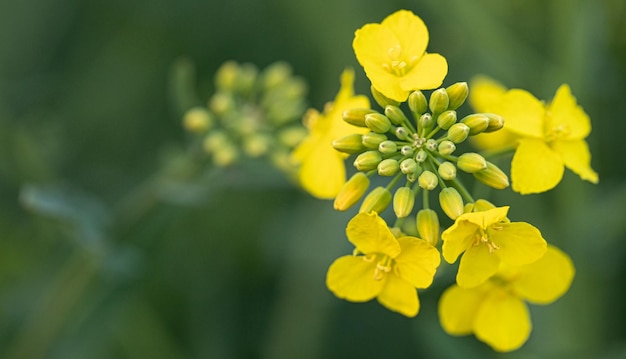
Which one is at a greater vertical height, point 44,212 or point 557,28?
point 557,28

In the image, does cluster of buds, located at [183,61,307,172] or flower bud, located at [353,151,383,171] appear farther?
cluster of buds, located at [183,61,307,172]

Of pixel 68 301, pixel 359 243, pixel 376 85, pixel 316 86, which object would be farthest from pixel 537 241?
pixel 316 86

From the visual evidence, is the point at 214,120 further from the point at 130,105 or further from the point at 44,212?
the point at 130,105

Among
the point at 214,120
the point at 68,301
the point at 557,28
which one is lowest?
the point at 68,301

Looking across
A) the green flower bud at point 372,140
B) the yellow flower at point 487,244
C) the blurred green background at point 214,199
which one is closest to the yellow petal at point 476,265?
the yellow flower at point 487,244

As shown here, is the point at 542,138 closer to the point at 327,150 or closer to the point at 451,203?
the point at 451,203

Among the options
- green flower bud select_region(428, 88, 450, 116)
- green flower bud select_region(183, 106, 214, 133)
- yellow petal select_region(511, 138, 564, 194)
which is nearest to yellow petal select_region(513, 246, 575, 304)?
yellow petal select_region(511, 138, 564, 194)

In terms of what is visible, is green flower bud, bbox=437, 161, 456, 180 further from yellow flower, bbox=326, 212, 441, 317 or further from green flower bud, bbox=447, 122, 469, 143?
yellow flower, bbox=326, 212, 441, 317
